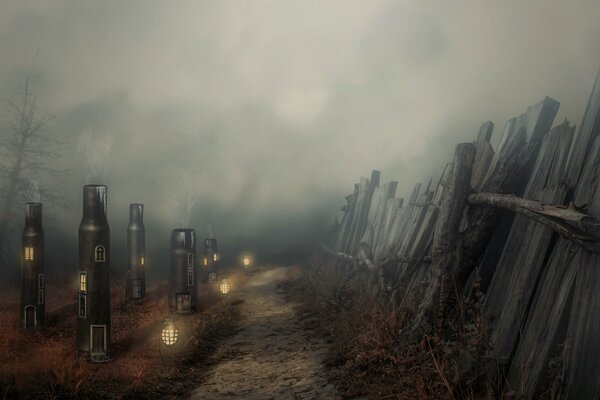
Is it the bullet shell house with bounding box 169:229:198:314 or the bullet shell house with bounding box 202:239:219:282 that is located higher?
the bullet shell house with bounding box 169:229:198:314

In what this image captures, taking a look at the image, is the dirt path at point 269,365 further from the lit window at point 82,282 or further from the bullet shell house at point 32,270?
the bullet shell house at point 32,270

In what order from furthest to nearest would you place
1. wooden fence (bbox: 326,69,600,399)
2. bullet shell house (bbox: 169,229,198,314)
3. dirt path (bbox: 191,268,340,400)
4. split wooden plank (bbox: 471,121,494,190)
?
bullet shell house (bbox: 169,229,198,314) → dirt path (bbox: 191,268,340,400) → split wooden plank (bbox: 471,121,494,190) → wooden fence (bbox: 326,69,600,399)

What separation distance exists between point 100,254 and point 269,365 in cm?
409

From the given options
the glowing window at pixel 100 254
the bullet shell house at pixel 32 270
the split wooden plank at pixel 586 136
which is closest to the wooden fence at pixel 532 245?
the split wooden plank at pixel 586 136

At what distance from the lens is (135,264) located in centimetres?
1942

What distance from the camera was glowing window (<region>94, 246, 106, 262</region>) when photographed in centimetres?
1034

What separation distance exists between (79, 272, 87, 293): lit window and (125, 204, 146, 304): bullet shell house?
9048 mm

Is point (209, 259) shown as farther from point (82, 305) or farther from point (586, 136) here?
point (586, 136)

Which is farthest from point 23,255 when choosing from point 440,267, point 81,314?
point 440,267

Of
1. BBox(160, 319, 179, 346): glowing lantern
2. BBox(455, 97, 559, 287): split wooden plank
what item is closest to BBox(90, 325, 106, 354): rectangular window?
BBox(160, 319, 179, 346): glowing lantern

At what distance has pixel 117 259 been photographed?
32531 millimetres

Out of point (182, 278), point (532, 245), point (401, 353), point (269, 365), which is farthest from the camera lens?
point (182, 278)

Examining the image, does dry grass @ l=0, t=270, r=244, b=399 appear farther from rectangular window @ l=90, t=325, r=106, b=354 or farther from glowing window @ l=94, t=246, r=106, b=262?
glowing window @ l=94, t=246, r=106, b=262

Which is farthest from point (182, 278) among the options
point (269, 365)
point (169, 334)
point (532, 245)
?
point (532, 245)
